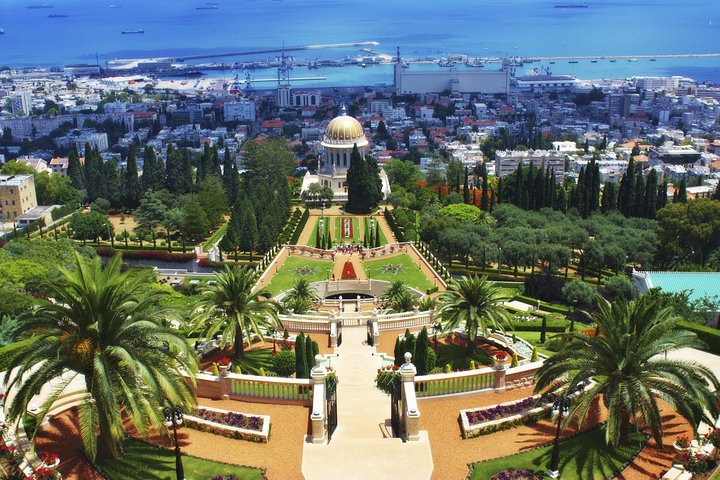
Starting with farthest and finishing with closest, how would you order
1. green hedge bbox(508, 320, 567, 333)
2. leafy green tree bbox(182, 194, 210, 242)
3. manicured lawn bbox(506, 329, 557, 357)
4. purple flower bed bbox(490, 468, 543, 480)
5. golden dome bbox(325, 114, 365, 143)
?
golden dome bbox(325, 114, 365, 143)
leafy green tree bbox(182, 194, 210, 242)
green hedge bbox(508, 320, 567, 333)
manicured lawn bbox(506, 329, 557, 357)
purple flower bed bbox(490, 468, 543, 480)

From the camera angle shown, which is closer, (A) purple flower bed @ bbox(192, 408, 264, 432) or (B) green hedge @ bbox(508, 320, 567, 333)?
(A) purple flower bed @ bbox(192, 408, 264, 432)

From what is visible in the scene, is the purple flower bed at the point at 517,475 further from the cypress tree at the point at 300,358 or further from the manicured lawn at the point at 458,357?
the cypress tree at the point at 300,358

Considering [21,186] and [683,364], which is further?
[21,186]

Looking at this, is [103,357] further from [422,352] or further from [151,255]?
[151,255]

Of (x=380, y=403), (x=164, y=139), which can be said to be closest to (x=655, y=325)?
(x=380, y=403)

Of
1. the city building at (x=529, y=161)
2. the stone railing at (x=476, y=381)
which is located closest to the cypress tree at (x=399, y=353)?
the stone railing at (x=476, y=381)

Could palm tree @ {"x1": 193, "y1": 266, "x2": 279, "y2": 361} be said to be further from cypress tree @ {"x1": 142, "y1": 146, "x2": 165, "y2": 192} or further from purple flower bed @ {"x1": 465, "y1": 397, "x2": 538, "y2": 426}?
cypress tree @ {"x1": 142, "y1": 146, "x2": 165, "y2": 192}

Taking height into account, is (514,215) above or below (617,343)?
below

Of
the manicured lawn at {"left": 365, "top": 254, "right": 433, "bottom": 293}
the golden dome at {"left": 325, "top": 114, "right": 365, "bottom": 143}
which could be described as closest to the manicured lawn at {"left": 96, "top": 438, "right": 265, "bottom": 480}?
the manicured lawn at {"left": 365, "top": 254, "right": 433, "bottom": 293}

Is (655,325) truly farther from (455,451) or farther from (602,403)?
(455,451)
